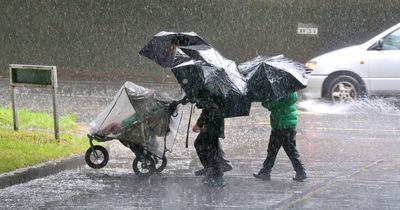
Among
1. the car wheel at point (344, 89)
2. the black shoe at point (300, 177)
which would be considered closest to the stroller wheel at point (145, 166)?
the black shoe at point (300, 177)

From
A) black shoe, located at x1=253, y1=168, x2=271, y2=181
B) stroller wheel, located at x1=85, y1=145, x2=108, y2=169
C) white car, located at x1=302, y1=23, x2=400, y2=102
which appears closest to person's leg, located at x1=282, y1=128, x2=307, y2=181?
black shoe, located at x1=253, y1=168, x2=271, y2=181

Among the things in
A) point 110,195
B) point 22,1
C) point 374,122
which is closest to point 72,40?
point 22,1

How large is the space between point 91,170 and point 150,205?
2006mm

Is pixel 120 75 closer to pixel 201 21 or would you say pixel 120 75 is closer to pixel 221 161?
pixel 201 21

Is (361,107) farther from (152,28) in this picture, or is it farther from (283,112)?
(152,28)

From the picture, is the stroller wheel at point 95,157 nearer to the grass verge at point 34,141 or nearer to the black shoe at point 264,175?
the grass verge at point 34,141

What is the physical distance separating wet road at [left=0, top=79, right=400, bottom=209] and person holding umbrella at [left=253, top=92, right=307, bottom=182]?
13 cm

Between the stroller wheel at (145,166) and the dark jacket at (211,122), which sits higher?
the dark jacket at (211,122)

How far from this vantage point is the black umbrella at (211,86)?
7512 mm

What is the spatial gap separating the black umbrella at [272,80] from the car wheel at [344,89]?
261 inches

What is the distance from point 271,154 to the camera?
327 inches

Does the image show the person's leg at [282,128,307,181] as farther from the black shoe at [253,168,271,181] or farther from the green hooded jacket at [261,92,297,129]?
the black shoe at [253,168,271,181]

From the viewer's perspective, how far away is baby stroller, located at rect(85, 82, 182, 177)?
26.5 ft

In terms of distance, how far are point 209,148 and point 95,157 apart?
1.60m
